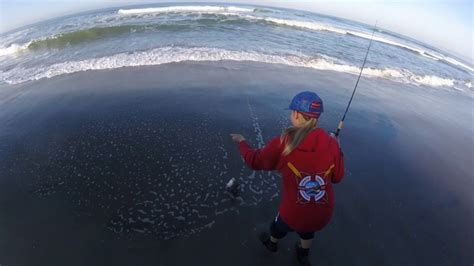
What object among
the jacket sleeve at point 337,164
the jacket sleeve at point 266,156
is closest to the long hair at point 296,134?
the jacket sleeve at point 266,156

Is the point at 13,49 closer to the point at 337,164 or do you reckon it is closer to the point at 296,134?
the point at 296,134

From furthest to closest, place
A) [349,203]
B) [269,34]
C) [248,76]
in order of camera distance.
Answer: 1. [269,34]
2. [248,76]
3. [349,203]

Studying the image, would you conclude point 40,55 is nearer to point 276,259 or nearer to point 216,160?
point 216,160

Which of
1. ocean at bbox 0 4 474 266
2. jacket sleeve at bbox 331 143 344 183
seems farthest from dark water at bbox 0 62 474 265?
jacket sleeve at bbox 331 143 344 183

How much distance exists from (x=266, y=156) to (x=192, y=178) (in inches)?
118

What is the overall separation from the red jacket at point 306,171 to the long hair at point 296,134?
1.4 inches

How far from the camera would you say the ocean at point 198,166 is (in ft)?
13.8

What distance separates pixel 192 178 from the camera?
5.50 meters

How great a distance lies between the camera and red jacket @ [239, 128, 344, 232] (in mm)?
2602

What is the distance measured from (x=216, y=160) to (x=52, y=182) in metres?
3.06

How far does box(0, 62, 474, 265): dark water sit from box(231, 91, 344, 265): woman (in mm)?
1318

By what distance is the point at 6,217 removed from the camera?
4.62m

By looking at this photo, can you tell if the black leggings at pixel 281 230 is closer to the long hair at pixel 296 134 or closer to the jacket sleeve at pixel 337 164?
the jacket sleeve at pixel 337 164

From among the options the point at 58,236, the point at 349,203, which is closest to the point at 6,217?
the point at 58,236
